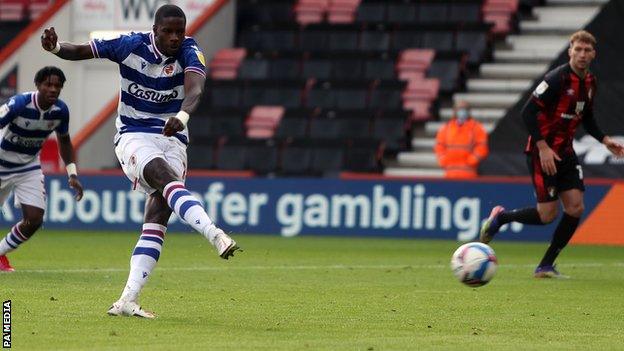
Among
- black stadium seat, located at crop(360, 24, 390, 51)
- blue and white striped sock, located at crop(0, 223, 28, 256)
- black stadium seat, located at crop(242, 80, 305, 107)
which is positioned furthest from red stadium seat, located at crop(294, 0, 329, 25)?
blue and white striped sock, located at crop(0, 223, 28, 256)

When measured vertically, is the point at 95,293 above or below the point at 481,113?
above

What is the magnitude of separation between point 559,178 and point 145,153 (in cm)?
536

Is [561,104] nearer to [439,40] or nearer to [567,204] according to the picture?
[567,204]

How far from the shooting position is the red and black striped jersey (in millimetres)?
12938

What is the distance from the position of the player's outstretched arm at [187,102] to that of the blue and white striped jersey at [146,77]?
0.57 ft

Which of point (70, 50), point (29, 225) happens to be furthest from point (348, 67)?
point (70, 50)

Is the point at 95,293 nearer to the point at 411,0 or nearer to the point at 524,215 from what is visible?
the point at 524,215

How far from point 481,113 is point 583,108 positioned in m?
11.6

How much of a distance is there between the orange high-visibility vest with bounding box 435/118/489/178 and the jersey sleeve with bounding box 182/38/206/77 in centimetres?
1204

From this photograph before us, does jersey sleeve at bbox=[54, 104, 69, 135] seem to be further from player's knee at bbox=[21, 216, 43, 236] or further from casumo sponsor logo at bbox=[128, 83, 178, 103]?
casumo sponsor logo at bbox=[128, 83, 178, 103]

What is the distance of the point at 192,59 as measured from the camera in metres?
9.05

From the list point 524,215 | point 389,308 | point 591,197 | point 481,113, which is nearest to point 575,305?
point 389,308

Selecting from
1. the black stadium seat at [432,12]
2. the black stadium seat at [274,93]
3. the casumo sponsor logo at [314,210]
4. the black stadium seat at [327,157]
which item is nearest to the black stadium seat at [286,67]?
the black stadium seat at [274,93]

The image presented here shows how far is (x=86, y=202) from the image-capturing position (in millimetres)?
21859
